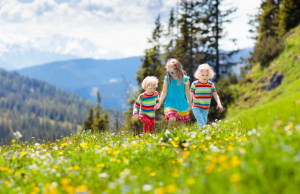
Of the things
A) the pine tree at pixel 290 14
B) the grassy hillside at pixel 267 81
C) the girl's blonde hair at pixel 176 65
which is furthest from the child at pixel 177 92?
the pine tree at pixel 290 14

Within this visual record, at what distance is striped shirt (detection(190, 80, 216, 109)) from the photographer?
7051mm

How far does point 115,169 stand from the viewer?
10.3ft

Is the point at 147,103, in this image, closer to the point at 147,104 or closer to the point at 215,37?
the point at 147,104

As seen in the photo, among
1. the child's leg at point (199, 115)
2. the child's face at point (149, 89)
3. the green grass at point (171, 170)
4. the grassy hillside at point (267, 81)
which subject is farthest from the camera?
the grassy hillside at point (267, 81)

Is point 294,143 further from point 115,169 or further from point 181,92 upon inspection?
point 181,92

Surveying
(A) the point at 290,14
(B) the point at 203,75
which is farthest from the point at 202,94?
(A) the point at 290,14

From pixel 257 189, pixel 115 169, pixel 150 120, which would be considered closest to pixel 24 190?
pixel 115 169

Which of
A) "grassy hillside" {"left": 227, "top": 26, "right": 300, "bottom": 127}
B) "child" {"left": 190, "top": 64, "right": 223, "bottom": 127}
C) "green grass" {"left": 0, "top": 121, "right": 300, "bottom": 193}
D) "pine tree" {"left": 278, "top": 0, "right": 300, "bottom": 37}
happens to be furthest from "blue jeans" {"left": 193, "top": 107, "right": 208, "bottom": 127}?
"pine tree" {"left": 278, "top": 0, "right": 300, "bottom": 37}

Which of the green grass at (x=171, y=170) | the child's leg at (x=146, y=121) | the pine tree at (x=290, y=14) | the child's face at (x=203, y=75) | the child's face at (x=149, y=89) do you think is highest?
the pine tree at (x=290, y=14)

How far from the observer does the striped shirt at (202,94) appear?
7051 mm

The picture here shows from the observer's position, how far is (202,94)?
23.3 feet

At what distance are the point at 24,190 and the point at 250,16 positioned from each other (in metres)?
44.9

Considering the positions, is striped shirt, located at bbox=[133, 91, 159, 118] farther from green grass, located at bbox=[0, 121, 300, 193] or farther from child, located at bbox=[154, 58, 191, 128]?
green grass, located at bbox=[0, 121, 300, 193]

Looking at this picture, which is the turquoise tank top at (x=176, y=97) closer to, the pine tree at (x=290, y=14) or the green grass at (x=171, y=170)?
the green grass at (x=171, y=170)
